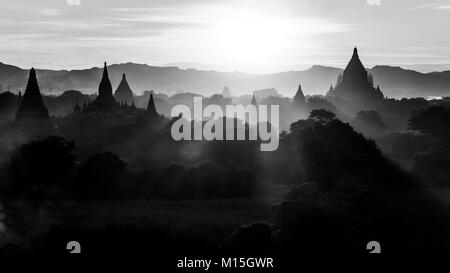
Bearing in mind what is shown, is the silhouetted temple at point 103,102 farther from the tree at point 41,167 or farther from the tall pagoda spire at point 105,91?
the tree at point 41,167

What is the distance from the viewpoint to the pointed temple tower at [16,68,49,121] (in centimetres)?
9819

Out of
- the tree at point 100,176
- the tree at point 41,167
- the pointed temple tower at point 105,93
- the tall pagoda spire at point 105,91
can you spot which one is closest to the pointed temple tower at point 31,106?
the pointed temple tower at point 105,93

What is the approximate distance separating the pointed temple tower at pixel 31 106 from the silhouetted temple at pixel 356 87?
78.2 metres

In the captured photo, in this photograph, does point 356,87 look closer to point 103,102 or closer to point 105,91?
point 105,91

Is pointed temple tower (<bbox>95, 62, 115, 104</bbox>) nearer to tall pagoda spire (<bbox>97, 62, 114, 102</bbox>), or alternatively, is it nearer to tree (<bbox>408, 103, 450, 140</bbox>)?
tall pagoda spire (<bbox>97, 62, 114, 102</bbox>)

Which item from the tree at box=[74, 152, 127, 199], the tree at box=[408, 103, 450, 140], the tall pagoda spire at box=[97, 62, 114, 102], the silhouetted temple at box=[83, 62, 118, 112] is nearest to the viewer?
the tree at box=[74, 152, 127, 199]

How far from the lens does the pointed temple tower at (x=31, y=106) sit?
322 feet

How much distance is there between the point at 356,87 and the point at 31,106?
284ft

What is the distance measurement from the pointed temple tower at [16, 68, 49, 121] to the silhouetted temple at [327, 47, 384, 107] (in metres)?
78.2

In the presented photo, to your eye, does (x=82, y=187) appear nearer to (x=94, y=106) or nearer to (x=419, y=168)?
(x=419, y=168)

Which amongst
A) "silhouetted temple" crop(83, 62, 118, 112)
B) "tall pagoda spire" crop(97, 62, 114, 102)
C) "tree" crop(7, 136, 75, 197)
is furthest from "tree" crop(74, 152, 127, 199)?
"tall pagoda spire" crop(97, 62, 114, 102)

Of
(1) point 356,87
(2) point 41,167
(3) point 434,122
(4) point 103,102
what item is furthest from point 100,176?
(1) point 356,87

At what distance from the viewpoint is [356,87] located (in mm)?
172625
